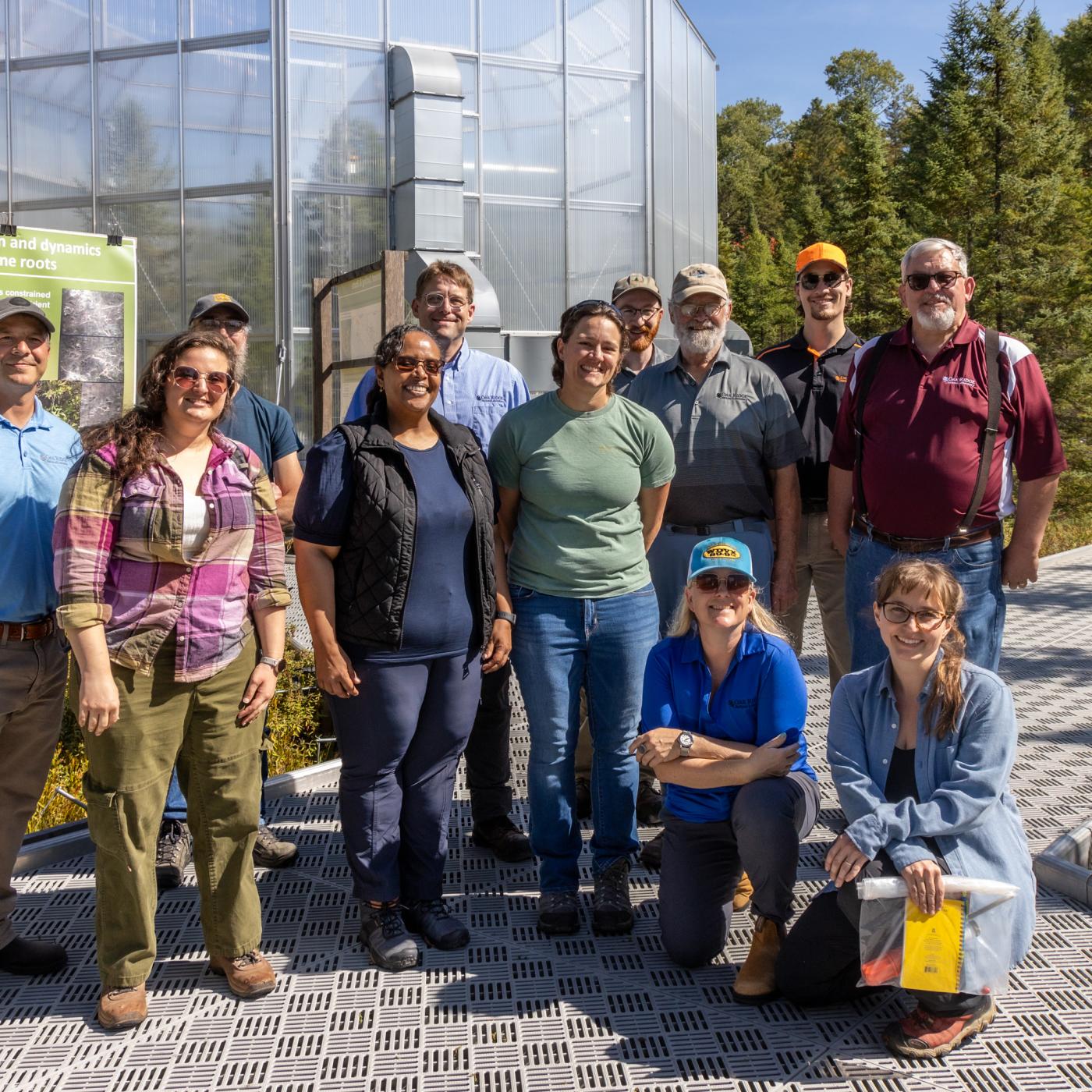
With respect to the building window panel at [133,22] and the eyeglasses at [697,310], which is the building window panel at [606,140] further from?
the eyeglasses at [697,310]

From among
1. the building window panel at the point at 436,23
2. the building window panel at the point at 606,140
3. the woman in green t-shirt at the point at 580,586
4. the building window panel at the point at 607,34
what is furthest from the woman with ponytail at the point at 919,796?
the building window panel at the point at 607,34

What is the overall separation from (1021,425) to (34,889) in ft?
13.1

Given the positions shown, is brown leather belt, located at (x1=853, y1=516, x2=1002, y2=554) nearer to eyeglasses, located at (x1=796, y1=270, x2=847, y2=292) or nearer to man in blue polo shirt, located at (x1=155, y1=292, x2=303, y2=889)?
eyeglasses, located at (x1=796, y1=270, x2=847, y2=292)

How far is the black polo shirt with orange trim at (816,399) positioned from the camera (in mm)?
4664

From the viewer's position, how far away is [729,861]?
A: 3531 millimetres

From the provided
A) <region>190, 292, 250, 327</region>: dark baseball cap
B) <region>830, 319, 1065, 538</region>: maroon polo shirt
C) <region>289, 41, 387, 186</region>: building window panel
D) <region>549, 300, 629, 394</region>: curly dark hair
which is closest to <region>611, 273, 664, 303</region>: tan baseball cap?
<region>549, 300, 629, 394</region>: curly dark hair

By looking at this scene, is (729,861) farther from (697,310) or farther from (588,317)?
(697,310)

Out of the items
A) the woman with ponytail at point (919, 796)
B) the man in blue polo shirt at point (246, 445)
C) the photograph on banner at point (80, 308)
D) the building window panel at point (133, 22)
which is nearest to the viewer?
the woman with ponytail at point (919, 796)

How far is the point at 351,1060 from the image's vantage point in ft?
9.64

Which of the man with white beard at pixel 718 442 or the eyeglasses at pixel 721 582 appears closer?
the eyeglasses at pixel 721 582

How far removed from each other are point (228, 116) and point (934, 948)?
48.2ft

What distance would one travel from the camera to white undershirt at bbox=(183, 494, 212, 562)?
310cm

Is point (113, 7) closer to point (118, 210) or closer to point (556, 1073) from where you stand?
point (118, 210)

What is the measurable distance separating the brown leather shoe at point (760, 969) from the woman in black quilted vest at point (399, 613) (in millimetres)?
953
